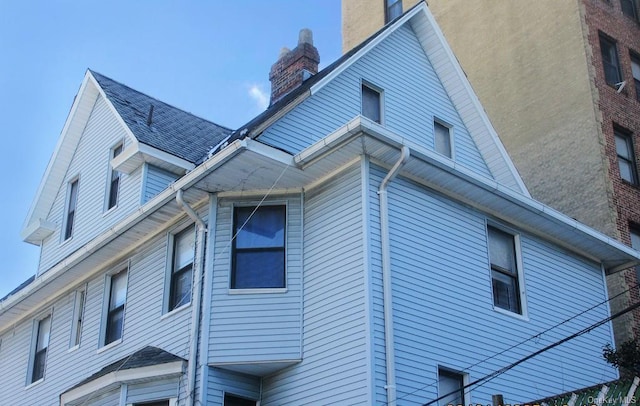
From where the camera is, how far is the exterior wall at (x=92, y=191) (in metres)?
19.2

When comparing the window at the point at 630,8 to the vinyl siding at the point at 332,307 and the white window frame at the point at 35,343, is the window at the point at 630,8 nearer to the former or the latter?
the vinyl siding at the point at 332,307

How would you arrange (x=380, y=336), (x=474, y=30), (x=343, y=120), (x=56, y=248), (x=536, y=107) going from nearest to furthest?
(x=380, y=336) < (x=343, y=120) < (x=56, y=248) < (x=536, y=107) < (x=474, y=30)

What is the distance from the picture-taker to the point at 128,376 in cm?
1546

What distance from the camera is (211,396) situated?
47.0 ft

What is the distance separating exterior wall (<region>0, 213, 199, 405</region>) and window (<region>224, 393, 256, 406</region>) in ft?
2.47

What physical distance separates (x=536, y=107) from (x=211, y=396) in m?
15.7

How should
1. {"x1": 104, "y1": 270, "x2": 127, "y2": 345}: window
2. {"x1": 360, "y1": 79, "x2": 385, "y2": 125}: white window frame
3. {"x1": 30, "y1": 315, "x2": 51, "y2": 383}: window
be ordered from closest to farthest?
1. {"x1": 104, "y1": 270, "x2": 127, "y2": 345}: window
2. {"x1": 360, "y1": 79, "x2": 385, "y2": 125}: white window frame
3. {"x1": 30, "y1": 315, "x2": 51, "y2": 383}: window

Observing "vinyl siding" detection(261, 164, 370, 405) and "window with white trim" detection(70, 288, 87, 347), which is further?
"window with white trim" detection(70, 288, 87, 347)

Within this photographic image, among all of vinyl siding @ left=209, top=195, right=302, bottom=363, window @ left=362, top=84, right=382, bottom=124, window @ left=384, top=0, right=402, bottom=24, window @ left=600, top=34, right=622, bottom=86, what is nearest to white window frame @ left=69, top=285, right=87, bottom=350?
vinyl siding @ left=209, top=195, right=302, bottom=363

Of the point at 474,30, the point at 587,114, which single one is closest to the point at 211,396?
the point at 587,114

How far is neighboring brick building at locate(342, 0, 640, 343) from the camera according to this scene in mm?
23609

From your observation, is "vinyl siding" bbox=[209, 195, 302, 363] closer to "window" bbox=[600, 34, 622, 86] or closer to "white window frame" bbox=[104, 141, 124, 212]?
"white window frame" bbox=[104, 141, 124, 212]

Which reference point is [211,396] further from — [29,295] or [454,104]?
[454,104]

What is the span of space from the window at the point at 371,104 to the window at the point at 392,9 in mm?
14115
